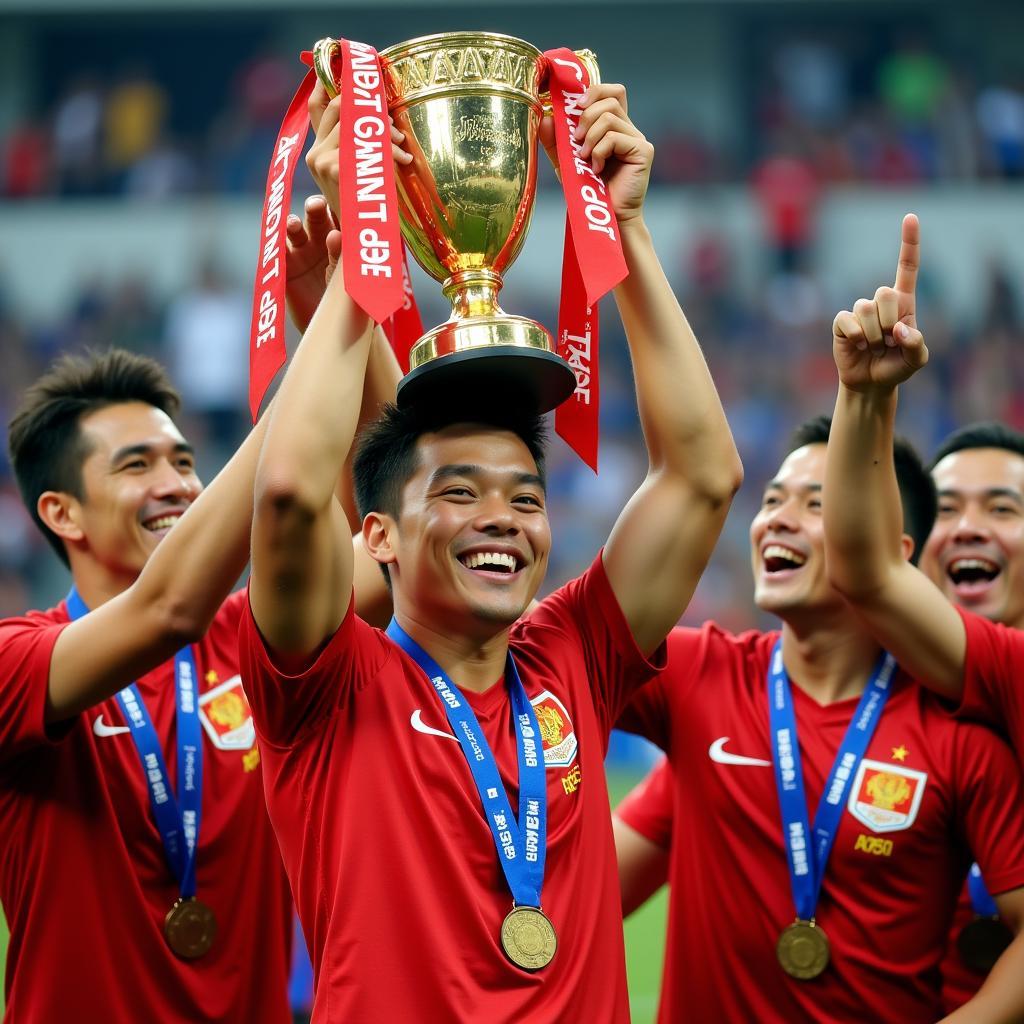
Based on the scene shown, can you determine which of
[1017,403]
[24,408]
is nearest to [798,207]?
[1017,403]

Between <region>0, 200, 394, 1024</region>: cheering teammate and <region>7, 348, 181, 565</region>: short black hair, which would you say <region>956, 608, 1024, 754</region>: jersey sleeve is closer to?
<region>0, 200, 394, 1024</region>: cheering teammate

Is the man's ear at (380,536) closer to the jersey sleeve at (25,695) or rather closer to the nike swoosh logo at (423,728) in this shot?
the nike swoosh logo at (423,728)

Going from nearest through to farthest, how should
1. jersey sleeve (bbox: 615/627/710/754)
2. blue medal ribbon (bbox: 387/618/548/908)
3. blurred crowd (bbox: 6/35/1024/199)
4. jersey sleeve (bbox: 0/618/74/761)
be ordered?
1. blue medal ribbon (bbox: 387/618/548/908)
2. jersey sleeve (bbox: 0/618/74/761)
3. jersey sleeve (bbox: 615/627/710/754)
4. blurred crowd (bbox: 6/35/1024/199)

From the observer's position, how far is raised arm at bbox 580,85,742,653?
2986 mm

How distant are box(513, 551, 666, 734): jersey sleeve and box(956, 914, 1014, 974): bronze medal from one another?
3.48 feet

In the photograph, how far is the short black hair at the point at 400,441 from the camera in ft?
9.65

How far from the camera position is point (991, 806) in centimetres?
338

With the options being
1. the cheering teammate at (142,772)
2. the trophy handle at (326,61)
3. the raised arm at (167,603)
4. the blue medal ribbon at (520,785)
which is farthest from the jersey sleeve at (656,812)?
the trophy handle at (326,61)

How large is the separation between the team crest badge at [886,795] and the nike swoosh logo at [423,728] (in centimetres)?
112

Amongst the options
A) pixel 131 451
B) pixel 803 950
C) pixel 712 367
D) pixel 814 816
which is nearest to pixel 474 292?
pixel 131 451

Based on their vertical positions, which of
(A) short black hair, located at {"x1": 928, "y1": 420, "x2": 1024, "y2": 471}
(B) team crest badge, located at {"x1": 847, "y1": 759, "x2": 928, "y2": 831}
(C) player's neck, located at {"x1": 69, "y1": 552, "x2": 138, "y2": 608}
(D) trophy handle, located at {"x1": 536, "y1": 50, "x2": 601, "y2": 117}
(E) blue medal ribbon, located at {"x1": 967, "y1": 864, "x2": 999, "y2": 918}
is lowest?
(E) blue medal ribbon, located at {"x1": 967, "y1": 864, "x2": 999, "y2": 918}

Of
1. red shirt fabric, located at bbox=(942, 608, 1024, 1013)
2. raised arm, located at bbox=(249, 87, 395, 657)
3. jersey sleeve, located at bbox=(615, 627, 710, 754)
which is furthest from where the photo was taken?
jersey sleeve, located at bbox=(615, 627, 710, 754)

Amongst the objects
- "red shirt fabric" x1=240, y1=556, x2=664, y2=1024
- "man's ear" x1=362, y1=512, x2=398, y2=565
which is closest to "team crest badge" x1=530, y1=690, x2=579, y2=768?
"red shirt fabric" x1=240, y1=556, x2=664, y2=1024

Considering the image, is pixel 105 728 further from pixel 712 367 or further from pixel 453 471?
pixel 712 367
